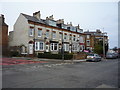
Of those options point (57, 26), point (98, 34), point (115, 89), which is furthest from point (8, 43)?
point (98, 34)

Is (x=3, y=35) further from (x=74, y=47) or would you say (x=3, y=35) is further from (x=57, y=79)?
(x=57, y=79)

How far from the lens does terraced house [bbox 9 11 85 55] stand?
95.4ft

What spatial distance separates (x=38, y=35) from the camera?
3119 cm

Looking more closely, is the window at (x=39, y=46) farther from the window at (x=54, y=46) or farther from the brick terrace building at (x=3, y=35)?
the brick terrace building at (x=3, y=35)

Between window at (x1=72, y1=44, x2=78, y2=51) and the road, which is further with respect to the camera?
window at (x1=72, y1=44, x2=78, y2=51)

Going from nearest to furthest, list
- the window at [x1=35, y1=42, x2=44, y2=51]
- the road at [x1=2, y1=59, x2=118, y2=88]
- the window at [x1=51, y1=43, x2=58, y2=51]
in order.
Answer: the road at [x1=2, y1=59, x2=118, y2=88]
the window at [x1=35, y1=42, x2=44, y2=51]
the window at [x1=51, y1=43, x2=58, y2=51]

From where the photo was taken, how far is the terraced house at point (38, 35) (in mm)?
29078

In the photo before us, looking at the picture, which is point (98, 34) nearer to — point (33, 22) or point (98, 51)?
point (98, 51)

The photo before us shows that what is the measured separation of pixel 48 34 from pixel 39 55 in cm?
A: 788

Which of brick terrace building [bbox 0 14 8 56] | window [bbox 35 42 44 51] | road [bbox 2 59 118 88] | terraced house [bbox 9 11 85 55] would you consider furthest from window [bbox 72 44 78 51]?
road [bbox 2 59 118 88]

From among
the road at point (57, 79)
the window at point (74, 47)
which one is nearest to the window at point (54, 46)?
the window at point (74, 47)

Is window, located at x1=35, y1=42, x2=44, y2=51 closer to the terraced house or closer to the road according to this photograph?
the terraced house

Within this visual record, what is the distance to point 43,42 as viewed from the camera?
31.9 m

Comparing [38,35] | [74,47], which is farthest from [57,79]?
[74,47]
